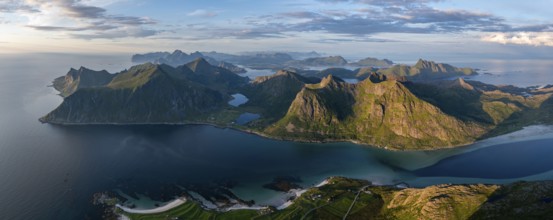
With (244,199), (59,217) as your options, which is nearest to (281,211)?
(244,199)

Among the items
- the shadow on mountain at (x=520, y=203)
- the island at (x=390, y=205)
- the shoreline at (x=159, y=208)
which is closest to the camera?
the shadow on mountain at (x=520, y=203)

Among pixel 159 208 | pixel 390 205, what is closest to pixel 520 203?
pixel 390 205

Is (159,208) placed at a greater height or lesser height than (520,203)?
lesser

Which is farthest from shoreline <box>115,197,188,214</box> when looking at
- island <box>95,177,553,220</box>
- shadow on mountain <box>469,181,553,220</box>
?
shadow on mountain <box>469,181,553,220</box>

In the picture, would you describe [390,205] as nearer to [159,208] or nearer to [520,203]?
[520,203]

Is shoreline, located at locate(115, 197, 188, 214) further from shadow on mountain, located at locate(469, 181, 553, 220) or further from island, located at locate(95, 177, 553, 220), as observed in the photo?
shadow on mountain, located at locate(469, 181, 553, 220)

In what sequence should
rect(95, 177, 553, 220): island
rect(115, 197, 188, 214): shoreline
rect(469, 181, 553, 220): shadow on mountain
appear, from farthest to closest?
1. rect(115, 197, 188, 214): shoreline
2. rect(95, 177, 553, 220): island
3. rect(469, 181, 553, 220): shadow on mountain

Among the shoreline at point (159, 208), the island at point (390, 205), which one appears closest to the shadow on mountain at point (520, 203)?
the island at point (390, 205)

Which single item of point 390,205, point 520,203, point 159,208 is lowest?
point 159,208

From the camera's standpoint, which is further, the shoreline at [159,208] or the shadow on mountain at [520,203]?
the shoreline at [159,208]

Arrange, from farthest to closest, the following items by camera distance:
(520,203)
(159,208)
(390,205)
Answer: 1. (159,208)
2. (390,205)
3. (520,203)

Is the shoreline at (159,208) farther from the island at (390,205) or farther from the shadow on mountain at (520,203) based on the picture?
the shadow on mountain at (520,203)

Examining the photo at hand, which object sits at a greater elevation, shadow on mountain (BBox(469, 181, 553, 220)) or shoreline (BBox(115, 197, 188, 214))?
shadow on mountain (BBox(469, 181, 553, 220))
